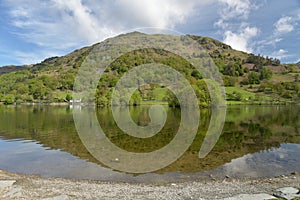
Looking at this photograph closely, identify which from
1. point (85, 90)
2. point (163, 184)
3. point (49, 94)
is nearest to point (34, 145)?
point (163, 184)

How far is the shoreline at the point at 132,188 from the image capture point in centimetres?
1313

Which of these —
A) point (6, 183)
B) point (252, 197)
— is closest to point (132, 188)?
point (252, 197)

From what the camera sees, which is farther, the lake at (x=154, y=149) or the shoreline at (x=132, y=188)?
the lake at (x=154, y=149)

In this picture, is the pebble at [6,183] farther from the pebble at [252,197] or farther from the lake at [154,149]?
the pebble at [252,197]

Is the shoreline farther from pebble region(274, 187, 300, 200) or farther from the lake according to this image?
the lake

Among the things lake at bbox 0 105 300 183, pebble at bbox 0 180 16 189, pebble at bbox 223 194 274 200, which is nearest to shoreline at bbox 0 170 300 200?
pebble at bbox 0 180 16 189

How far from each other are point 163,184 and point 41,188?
23.6 feet

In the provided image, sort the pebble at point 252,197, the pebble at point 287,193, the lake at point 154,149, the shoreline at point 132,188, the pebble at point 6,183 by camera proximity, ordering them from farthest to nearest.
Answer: the lake at point 154,149 < the pebble at point 6,183 < the shoreline at point 132,188 < the pebble at point 252,197 < the pebble at point 287,193

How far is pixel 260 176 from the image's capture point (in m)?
18.2

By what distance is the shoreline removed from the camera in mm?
13134

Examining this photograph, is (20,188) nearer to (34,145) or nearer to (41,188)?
(41,188)

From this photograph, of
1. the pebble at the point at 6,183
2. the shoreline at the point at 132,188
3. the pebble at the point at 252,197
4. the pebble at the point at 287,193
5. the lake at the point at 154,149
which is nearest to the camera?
the pebble at the point at 287,193

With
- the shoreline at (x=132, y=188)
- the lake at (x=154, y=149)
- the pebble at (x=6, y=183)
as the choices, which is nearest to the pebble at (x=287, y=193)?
the shoreline at (x=132, y=188)

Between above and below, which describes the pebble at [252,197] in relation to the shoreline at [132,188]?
above
